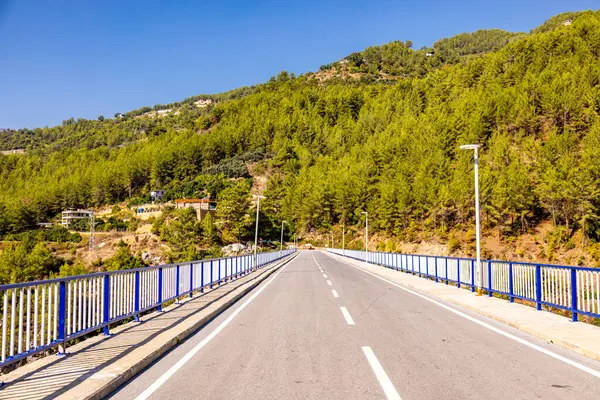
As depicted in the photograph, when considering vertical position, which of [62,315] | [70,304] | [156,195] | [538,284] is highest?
[156,195]

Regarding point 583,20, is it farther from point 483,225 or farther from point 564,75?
point 483,225

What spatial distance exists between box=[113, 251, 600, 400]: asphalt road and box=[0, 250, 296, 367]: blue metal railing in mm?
1591

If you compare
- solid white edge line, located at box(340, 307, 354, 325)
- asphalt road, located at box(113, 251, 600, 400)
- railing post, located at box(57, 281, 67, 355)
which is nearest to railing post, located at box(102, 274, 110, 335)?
railing post, located at box(57, 281, 67, 355)

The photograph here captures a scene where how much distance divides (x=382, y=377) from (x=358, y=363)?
743mm

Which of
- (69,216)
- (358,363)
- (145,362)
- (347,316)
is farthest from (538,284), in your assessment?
(69,216)

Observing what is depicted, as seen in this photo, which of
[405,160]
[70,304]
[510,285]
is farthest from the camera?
[405,160]

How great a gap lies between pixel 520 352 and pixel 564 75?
103261 mm

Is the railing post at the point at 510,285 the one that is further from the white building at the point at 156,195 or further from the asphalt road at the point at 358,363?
the white building at the point at 156,195

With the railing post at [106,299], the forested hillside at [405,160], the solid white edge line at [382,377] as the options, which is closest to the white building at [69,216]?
the forested hillside at [405,160]

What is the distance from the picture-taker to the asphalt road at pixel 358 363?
5078 millimetres

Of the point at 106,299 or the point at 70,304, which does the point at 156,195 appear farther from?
the point at 70,304

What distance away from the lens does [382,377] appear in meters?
5.61

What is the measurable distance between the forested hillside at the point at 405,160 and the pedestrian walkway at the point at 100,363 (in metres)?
67.2

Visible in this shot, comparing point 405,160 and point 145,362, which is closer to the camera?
point 145,362
